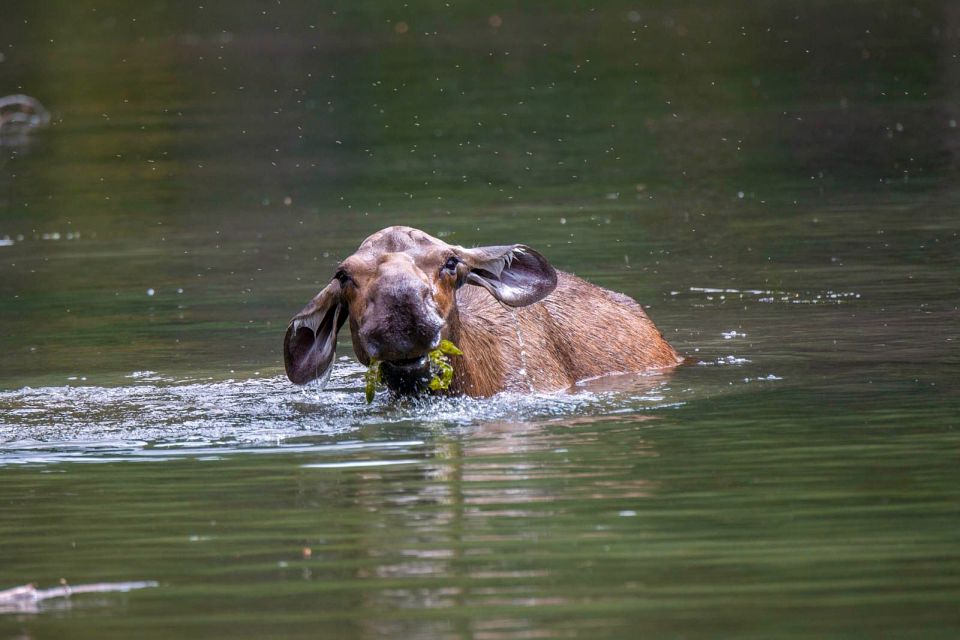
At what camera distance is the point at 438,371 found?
422 inches

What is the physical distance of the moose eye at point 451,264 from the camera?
1072 centimetres

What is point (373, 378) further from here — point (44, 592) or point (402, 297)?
point (44, 592)

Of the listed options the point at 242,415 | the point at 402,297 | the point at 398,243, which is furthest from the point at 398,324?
the point at 242,415

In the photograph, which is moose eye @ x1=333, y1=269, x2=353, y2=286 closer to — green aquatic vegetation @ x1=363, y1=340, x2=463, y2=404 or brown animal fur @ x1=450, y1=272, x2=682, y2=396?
green aquatic vegetation @ x1=363, y1=340, x2=463, y2=404

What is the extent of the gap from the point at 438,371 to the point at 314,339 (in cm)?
78

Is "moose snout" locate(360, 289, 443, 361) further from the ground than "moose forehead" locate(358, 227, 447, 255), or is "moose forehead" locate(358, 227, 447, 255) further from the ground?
"moose forehead" locate(358, 227, 447, 255)

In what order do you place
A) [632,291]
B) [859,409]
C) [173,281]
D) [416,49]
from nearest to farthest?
[859,409] → [632,291] → [173,281] → [416,49]

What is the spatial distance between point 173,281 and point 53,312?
178 cm

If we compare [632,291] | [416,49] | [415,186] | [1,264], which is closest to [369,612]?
[632,291]

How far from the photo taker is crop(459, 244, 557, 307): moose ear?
1117 centimetres

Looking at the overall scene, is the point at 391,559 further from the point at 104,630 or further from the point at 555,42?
the point at 555,42

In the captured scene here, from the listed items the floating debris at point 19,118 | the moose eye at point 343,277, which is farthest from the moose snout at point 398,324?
the floating debris at point 19,118

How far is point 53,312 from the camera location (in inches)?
645

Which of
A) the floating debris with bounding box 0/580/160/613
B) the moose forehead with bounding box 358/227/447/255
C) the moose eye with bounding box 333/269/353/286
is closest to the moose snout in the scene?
the moose eye with bounding box 333/269/353/286
